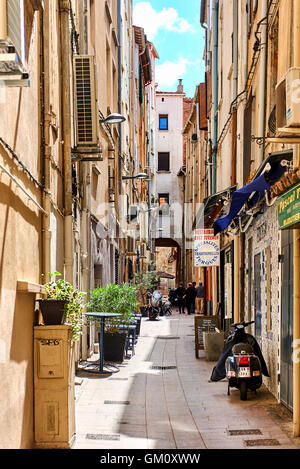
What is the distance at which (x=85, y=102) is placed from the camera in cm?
1102

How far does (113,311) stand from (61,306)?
6290mm

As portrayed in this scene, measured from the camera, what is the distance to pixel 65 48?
9758mm

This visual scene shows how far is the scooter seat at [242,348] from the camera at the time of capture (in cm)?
930

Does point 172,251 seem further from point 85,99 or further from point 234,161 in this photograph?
point 85,99

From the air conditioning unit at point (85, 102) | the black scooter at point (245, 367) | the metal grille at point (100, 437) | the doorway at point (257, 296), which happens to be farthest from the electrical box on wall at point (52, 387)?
the doorway at point (257, 296)

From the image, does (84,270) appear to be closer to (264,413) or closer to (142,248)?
(264,413)

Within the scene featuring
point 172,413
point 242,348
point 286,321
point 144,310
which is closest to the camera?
point 286,321

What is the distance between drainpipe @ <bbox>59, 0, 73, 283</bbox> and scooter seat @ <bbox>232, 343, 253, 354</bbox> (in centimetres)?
280

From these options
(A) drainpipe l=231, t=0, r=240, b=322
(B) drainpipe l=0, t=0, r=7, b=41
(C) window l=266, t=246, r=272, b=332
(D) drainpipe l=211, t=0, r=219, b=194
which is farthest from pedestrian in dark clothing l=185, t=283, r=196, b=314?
(B) drainpipe l=0, t=0, r=7, b=41

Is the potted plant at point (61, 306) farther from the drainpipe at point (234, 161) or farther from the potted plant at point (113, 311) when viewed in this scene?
the drainpipe at point (234, 161)

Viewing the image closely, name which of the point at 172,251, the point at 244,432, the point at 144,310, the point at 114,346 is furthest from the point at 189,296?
the point at 172,251

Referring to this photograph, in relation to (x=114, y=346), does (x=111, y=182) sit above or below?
above

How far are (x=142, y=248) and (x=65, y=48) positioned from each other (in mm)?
26517

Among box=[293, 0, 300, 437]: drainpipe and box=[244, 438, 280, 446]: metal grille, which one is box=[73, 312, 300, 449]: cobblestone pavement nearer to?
box=[244, 438, 280, 446]: metal grille
